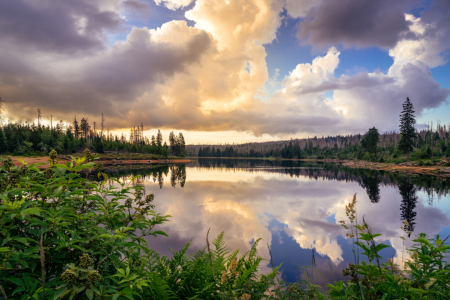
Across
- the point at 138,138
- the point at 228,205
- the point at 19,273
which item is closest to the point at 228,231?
the point at 228,205

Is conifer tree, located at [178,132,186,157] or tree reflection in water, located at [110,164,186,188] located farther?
conifer tree, located at [178,132,186,157]

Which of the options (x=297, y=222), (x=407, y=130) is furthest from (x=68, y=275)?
(x=407, y=130)

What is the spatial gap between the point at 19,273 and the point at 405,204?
828 inches

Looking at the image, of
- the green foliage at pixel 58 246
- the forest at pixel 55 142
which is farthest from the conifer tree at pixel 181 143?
the green foliage at pixel 58 246

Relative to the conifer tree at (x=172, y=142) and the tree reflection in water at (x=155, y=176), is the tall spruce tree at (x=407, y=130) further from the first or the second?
the conifer tree at (x=172, y=142)

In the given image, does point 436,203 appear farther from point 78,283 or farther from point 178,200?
point 78,283

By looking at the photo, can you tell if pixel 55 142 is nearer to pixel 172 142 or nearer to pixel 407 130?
pixel 172 142

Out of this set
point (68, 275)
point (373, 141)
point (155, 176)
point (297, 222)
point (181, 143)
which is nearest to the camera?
point (68, 275)

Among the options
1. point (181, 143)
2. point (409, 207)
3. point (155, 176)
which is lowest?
point (155, 176)

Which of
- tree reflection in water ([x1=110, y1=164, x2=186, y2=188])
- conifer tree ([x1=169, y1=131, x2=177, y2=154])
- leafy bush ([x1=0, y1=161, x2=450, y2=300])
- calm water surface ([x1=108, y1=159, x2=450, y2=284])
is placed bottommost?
tree reflection in water ([x1=110, y1=164, x2=186, y2=188])

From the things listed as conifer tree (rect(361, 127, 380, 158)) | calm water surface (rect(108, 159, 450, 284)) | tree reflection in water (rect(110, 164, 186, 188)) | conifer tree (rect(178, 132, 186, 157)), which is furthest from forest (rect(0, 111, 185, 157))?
conifer tree (rect(361, 127, 380, 158))

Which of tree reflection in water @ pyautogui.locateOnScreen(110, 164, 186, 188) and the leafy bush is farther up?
the leafy bush

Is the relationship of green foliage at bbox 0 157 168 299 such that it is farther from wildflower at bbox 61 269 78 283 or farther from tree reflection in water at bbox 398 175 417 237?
tree reflection in water at bbox 398 175 417 237

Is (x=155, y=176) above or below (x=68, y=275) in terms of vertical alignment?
below
